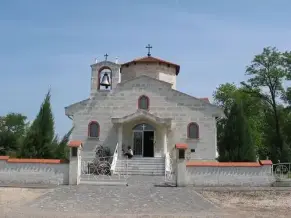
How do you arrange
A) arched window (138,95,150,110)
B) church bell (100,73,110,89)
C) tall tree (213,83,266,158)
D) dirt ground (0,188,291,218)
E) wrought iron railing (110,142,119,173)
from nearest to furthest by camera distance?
dirt ground (0,188,291,218) → wrought iron railing (110,142,119,173) → arched window (138,95,150,110) → church bell (100,73,110,89) → tall tree (213,83,266,158)

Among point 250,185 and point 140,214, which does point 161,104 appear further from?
point 140,214

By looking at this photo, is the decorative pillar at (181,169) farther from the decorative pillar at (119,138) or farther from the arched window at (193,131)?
the arched window at (193,131)

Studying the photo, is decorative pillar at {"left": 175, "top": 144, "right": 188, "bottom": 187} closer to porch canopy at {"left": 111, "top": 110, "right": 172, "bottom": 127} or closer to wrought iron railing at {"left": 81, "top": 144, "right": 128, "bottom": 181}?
wrought iron railing at {"left": 81, "top": 144, "right": 128, "bottom": 181}

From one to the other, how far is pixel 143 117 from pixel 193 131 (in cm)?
417

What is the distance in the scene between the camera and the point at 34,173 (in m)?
18.0

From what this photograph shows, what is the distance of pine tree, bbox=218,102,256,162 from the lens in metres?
23.4

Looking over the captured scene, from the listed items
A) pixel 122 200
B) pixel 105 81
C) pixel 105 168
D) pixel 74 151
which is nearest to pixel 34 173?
pixel 74 151

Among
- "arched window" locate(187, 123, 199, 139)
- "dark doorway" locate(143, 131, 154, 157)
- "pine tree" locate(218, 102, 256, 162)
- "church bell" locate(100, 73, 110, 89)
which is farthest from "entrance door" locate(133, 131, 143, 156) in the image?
"pine tree" locate(218, 102, 256, 162)

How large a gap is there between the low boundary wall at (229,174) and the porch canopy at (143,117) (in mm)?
10248

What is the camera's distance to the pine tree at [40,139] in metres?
21.9

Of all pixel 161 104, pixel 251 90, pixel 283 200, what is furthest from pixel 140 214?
pixel 251 90

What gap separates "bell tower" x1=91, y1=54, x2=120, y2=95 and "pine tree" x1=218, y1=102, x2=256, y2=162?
981 centimetres

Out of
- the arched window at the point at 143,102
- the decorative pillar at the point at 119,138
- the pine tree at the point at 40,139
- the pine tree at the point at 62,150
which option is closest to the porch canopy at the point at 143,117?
the decorative pillar at the point at 119,138

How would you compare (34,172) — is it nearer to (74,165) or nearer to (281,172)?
(74,165)
